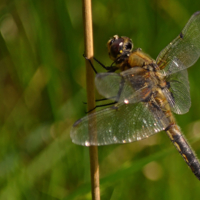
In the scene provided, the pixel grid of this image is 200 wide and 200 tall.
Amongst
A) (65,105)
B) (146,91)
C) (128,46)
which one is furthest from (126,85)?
(65,105)

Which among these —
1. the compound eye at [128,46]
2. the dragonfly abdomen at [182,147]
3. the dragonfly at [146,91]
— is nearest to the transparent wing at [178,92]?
the dragonfly at [146,91]

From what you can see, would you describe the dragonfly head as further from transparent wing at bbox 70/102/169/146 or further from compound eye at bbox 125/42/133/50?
transparent wing at bbox 70/102/169/146

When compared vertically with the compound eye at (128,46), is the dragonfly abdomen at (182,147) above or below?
below

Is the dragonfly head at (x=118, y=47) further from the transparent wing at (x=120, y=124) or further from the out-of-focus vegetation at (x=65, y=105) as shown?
the out-of-focus vegetation at (x=65, y=105)

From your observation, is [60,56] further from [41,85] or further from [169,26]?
[169,26]

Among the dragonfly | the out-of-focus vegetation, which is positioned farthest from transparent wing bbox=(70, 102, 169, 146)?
the out-of-focus vegetation
